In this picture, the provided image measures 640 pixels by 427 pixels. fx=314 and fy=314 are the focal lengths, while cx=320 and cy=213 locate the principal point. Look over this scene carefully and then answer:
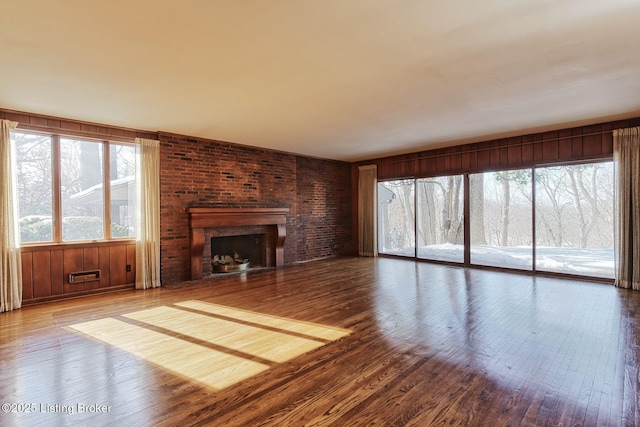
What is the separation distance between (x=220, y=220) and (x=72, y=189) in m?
2.25

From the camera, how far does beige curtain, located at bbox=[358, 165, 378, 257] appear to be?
828 cm

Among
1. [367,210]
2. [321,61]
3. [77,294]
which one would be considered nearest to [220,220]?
[77,294]

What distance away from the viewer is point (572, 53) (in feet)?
9.04

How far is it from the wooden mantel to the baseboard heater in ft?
4.69

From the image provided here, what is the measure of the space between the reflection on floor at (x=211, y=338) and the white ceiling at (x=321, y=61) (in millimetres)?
2565

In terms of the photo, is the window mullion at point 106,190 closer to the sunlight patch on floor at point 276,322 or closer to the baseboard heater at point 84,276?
the baseboard heater at point 84,276

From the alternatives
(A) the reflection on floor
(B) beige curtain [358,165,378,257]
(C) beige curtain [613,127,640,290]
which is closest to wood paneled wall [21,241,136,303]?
(A) the reflection on floor

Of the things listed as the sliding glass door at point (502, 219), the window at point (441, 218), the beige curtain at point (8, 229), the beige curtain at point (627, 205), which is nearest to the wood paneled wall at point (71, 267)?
the beige curtain at point (8, 229)

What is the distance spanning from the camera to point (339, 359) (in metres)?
2.56

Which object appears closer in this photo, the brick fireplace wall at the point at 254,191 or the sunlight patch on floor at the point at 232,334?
the sunlight patch on floor at the point at 232,334

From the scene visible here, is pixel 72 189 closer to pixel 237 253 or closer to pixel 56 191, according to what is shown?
pixel 56 191

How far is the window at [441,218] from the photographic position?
7.02m

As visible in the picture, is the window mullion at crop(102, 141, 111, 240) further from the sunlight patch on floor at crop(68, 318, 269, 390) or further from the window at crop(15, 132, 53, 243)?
the sunlight patch on floor at crop(68, 318, 269, 390)

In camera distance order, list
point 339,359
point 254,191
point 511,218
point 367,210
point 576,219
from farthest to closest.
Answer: point 367,210
point 254,191
point 511,218
point 576,219
point 339,359
